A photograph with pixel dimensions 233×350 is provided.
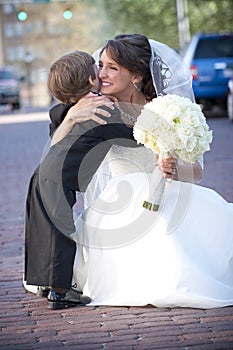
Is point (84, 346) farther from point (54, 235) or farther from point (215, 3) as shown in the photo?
point (215, 3)

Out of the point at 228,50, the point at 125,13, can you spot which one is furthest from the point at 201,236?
the point at 125,13

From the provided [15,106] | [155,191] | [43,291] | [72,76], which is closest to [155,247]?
[155,191]

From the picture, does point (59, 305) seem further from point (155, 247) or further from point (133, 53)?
point (133, 53)

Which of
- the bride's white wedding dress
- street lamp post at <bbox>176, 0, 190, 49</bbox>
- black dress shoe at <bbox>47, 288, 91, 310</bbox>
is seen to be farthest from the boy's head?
street lamp post at <bbox>176, 0, 190, 49</bbox>

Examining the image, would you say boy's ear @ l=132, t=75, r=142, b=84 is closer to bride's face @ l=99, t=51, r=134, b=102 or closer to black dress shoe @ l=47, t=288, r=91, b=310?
bride's face @ l=99, t=51, r=134, b=102

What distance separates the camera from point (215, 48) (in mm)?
22000

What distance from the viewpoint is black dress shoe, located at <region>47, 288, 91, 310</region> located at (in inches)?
222

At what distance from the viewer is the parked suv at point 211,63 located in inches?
848

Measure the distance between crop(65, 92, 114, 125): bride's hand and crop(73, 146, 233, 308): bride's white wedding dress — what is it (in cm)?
51

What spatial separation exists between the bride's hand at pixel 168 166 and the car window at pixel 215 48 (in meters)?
16.6

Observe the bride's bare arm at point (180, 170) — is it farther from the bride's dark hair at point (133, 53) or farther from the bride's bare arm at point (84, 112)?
the bride's dark hair at point (133, 53)

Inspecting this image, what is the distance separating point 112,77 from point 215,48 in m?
16.5

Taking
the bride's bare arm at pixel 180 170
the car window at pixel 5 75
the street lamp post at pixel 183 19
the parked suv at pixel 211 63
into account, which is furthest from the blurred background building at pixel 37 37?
the bride's bare arm at pixel 180 170

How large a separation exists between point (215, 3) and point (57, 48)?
62.2m
